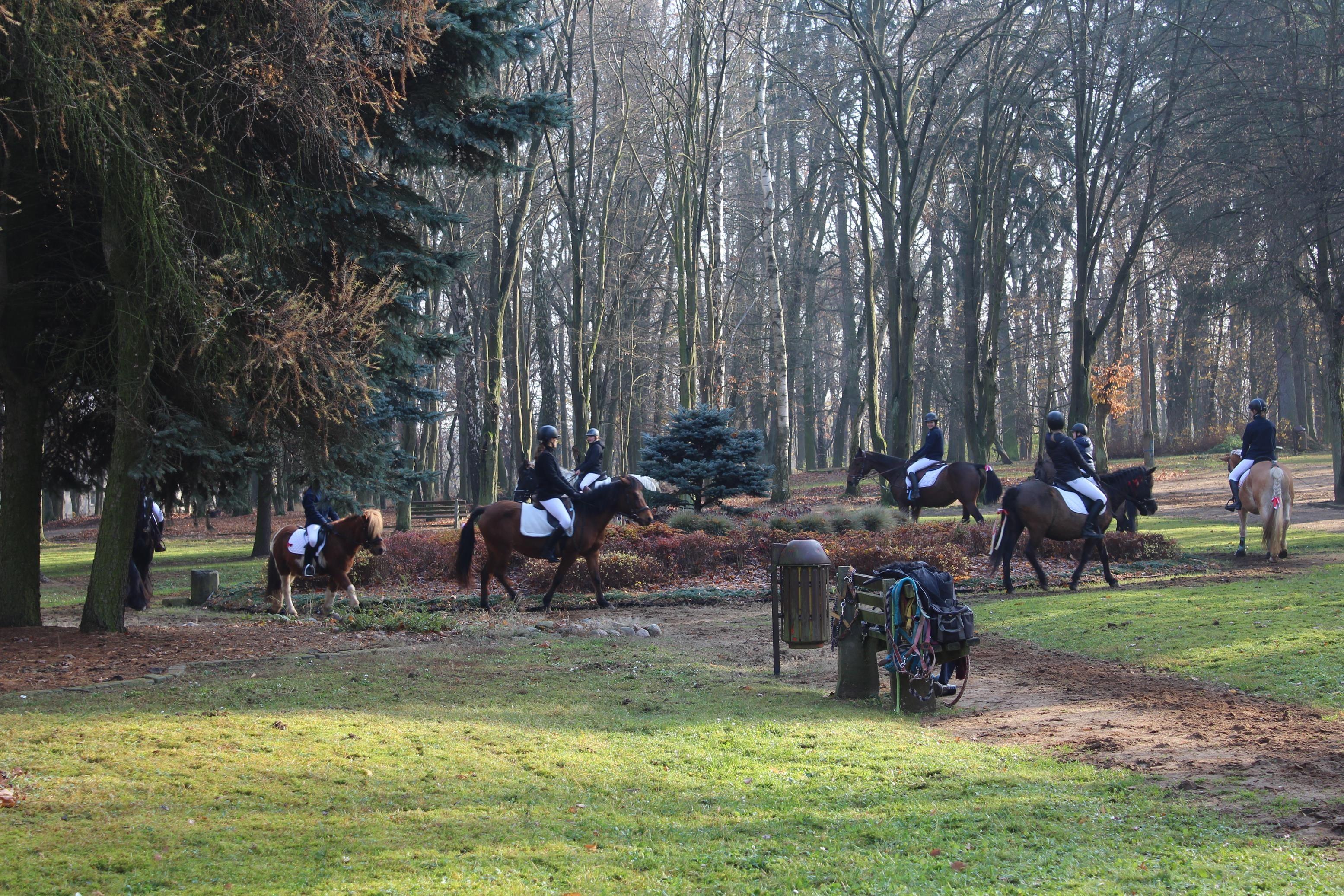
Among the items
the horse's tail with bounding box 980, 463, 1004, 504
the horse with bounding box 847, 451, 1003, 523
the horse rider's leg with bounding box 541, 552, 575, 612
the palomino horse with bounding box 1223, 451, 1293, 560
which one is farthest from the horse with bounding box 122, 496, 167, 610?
the palomino horse with bounding box 1223, 451, 1293, 560

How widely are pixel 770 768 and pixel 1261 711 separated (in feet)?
14.1

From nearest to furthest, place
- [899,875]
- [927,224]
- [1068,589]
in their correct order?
[899,875] < [1068,589] < [927,224]

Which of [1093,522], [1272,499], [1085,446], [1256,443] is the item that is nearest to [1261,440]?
[1256,443]

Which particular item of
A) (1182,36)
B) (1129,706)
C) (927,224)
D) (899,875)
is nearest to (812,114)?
(927,224)

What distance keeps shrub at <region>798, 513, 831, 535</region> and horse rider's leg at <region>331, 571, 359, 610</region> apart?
8.59 metres

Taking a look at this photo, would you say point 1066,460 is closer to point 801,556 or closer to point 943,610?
point 801,556

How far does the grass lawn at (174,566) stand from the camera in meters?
19.4

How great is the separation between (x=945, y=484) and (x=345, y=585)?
14019 millimetres

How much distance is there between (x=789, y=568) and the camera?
998 centimetres

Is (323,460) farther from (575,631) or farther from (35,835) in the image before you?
(35,835)

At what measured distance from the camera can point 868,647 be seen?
932cm

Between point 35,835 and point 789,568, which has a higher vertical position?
point 789,568

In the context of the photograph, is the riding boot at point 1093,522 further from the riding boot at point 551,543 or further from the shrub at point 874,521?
the riding boot at point 551,543

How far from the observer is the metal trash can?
989 centimetres
